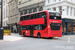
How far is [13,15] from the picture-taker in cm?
5466

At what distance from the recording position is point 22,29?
27.0 metres

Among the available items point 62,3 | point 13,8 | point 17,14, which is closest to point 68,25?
point 62,3

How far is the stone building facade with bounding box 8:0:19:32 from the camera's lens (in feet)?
168

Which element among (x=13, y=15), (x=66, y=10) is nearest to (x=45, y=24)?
(x=66, y=10)

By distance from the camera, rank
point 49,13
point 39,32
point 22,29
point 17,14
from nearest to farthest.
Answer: point 49,13, point 39,32, point 22,29, point 17,14

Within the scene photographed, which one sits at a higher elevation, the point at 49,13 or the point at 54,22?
the point at 49,13

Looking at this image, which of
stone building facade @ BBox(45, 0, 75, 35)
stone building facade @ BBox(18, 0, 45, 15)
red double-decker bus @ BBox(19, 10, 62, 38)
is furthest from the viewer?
stone building facade @ BBox(18, 0, 45, 15)

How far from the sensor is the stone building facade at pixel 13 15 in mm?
51250

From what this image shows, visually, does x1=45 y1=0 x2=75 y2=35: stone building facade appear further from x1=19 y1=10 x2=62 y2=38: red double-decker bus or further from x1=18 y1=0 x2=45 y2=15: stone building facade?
x1=19 y1=10 x2=62 y2=38: red double-decker bus

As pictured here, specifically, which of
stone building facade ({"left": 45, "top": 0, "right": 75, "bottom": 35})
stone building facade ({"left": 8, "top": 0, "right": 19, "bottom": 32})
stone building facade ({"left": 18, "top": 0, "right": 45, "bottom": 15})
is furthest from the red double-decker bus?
stone building facade ({"left": 8, "top": 0, "right": 19, "bottom": 32})

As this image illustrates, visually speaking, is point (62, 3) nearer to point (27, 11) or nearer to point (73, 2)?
point (73, 2)

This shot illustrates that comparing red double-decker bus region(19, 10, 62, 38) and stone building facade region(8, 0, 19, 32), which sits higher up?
stone building facade region(8, 0, 19, 32)

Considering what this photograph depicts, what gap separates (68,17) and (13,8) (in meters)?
29.3

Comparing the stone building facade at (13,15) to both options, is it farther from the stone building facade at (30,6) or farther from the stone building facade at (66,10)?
the stone building facade at (66,10)
